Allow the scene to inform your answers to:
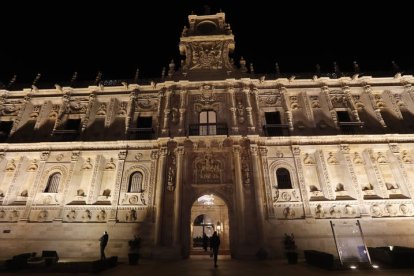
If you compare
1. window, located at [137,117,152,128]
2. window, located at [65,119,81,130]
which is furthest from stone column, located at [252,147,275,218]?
window, located at [65,119,81,130]

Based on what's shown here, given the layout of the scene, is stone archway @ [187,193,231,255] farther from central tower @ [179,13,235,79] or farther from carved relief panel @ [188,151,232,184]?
central tower @ [179,13,235,79]

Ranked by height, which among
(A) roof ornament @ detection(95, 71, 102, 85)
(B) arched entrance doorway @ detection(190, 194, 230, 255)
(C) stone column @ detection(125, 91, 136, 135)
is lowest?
(B) arched entrance doorway @ detection(190, 194, 230, 255)

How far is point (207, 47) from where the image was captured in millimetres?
21953

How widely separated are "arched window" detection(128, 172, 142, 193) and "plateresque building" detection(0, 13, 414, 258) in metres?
0.09

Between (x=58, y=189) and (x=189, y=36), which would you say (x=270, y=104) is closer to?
(x=189, y=36)

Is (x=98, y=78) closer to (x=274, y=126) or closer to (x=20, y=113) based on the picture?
(x=20, y=113)

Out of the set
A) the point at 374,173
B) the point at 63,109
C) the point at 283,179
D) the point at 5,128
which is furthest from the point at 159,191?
the point at 5,128

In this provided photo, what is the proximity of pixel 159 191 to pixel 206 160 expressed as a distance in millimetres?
3724

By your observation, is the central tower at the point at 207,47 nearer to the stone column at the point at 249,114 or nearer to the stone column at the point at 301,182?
the stone column at the point at 249,114

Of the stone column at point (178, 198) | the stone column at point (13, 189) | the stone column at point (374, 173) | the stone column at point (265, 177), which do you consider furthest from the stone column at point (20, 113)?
the stone column at point (374, 173)

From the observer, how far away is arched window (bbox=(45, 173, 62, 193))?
17.4 metres

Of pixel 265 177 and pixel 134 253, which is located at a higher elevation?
pixel 265 177

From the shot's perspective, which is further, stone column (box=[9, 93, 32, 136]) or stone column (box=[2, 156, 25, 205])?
stone column (box=[9, 93, 32, 136])

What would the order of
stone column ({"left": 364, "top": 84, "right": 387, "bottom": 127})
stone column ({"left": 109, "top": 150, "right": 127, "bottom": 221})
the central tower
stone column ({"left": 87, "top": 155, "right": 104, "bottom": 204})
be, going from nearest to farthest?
stone column ({"left": 109, "top": 150, "right": 127, "bottom": 221}) < stone column ({"left": 87, "top": 155, "right": 104, "bottom": 204}) < stone column ({"left": 364, "top": 84, "right": 387, "bottom": 127}) < the central tower
